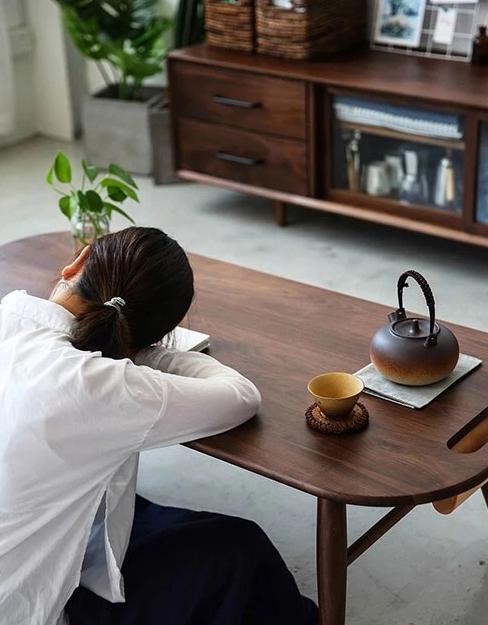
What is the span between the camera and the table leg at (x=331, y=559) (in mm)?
1694

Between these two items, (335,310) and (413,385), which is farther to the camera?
(335,310)

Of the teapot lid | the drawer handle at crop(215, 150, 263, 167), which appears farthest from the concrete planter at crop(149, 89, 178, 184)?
the teapot lid

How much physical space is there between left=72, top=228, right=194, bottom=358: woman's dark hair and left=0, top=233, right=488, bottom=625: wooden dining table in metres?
0.22

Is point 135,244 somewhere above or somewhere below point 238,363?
above

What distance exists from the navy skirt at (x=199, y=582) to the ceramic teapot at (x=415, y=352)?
34 cm

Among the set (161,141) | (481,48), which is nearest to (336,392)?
(481,48)

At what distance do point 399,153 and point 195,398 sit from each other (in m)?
2.04

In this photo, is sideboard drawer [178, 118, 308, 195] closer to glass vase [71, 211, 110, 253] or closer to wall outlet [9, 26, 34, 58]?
wall outlet [9, 26, 34, 58]

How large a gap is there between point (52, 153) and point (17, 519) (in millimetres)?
3306

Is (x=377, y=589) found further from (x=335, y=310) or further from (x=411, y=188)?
(x=411, y=188)

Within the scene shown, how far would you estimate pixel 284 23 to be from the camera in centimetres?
358

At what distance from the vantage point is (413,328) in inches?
73.6

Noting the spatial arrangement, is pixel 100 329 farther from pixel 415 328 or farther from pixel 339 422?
pixel 415 328

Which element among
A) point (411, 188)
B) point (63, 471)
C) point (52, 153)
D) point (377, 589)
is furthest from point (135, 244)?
point (52, 153)
